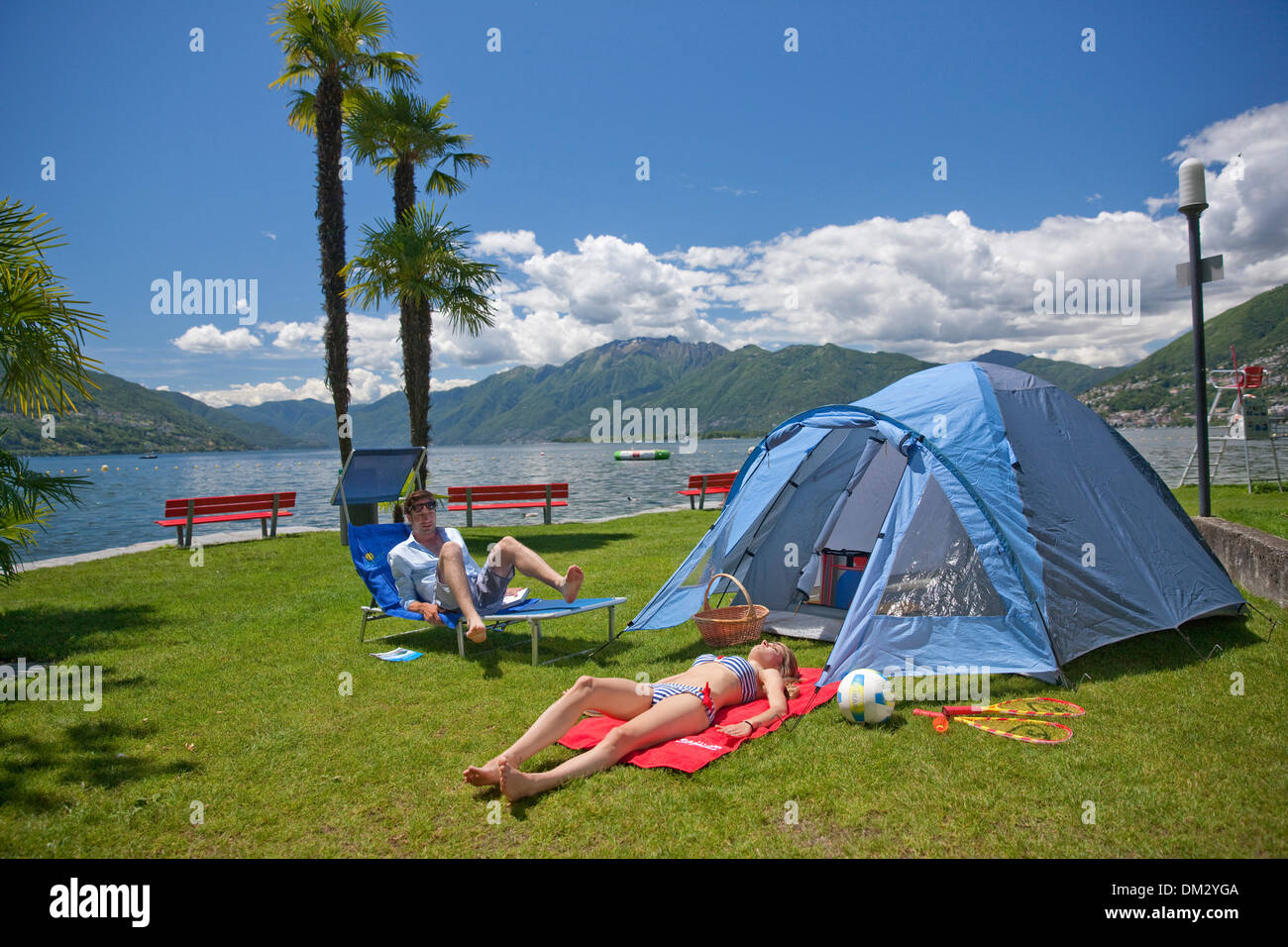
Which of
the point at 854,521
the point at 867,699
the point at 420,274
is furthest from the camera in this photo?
the point at 420,274

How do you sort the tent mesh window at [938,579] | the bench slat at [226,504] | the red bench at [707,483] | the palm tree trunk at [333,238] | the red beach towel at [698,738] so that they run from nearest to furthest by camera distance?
1. the red beach towel at [698,738]
2. the tent mesh window at [938,579]
3. the bench slat at [226,504]
4. the palm tree trunk at [333,238]
5. the red bench at [707,483]

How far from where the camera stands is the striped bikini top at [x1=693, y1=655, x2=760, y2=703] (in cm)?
490

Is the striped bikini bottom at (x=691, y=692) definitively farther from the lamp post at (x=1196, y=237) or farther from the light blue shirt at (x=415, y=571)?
the lamp post at (x=1196, y=237)

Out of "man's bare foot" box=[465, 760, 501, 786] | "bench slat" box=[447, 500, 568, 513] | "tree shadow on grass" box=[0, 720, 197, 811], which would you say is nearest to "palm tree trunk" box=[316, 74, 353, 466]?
"bench slat" box=[447, 500, 568, 513]

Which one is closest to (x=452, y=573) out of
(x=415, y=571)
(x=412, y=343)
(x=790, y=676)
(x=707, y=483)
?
(x=415, y=571)

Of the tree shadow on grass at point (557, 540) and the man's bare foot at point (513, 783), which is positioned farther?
the tree shadow on grass at point (557, 540)

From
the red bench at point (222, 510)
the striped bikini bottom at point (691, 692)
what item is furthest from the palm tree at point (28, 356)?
the red bench at point (222, 510)

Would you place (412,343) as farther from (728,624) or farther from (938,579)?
(938,579)

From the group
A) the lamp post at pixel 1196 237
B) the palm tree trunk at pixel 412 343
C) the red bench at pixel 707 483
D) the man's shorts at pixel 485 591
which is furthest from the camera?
the red bench at pixel 707 483

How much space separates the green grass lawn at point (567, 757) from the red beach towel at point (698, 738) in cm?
9

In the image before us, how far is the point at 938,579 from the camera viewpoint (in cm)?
564

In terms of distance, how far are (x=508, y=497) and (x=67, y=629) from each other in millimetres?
10154

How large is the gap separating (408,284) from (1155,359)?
219m

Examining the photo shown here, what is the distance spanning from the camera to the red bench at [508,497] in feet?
54.2
